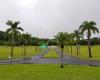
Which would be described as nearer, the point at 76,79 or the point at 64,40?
the point at 76,79

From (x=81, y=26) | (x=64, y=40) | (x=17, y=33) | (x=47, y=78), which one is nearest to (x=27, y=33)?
(x=17, y=33)

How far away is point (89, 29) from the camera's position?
76562 mm

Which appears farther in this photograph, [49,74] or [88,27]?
[88,27]

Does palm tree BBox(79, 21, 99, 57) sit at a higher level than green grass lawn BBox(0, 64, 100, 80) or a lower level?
higher

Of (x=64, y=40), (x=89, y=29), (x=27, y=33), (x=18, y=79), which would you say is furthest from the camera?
(x=27, y=33)

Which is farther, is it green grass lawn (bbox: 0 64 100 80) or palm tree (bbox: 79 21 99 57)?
palm tree (bbox: 79 21 99 57)

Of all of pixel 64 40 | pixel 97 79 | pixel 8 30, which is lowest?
pixel 97 79

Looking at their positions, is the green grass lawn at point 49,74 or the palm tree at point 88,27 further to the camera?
the palm tree at point 88,27

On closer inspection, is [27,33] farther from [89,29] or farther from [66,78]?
[66,78]

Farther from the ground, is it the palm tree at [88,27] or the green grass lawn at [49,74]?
the palm tree at [88,27]

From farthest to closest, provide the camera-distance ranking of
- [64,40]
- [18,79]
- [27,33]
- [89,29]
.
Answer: [27,33] < [89,29] < [64,40] < [18,79]

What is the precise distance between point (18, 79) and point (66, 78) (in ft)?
15.5

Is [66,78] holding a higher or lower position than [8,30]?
lower

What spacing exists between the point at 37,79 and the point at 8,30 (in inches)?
2218
